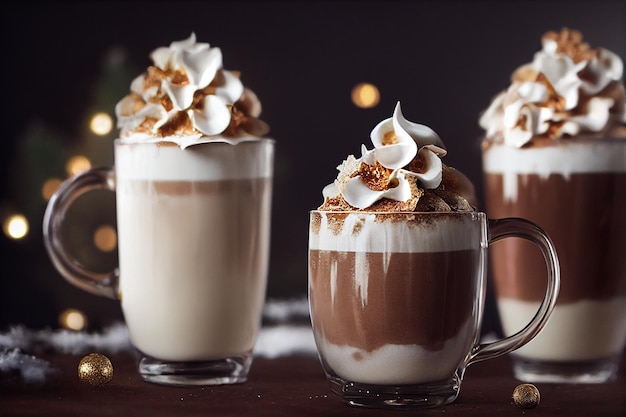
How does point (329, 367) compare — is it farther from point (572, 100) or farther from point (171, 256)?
point (572, 100)

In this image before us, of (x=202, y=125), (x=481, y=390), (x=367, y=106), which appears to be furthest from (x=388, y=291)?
(x=367, y=106)

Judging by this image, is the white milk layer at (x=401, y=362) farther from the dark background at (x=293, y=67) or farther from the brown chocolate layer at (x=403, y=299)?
the dark background at (x=293, y=67)

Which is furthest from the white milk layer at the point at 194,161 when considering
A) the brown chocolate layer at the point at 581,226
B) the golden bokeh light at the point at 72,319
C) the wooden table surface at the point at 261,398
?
the golden bokeh light at the point at 72,319

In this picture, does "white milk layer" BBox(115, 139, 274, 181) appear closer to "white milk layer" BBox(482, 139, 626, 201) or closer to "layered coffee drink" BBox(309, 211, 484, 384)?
"layered coffee drink" BBox(309, 211, 484, 384)

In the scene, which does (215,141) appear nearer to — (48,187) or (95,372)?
(95,372)

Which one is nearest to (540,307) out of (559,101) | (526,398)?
(526,398)
